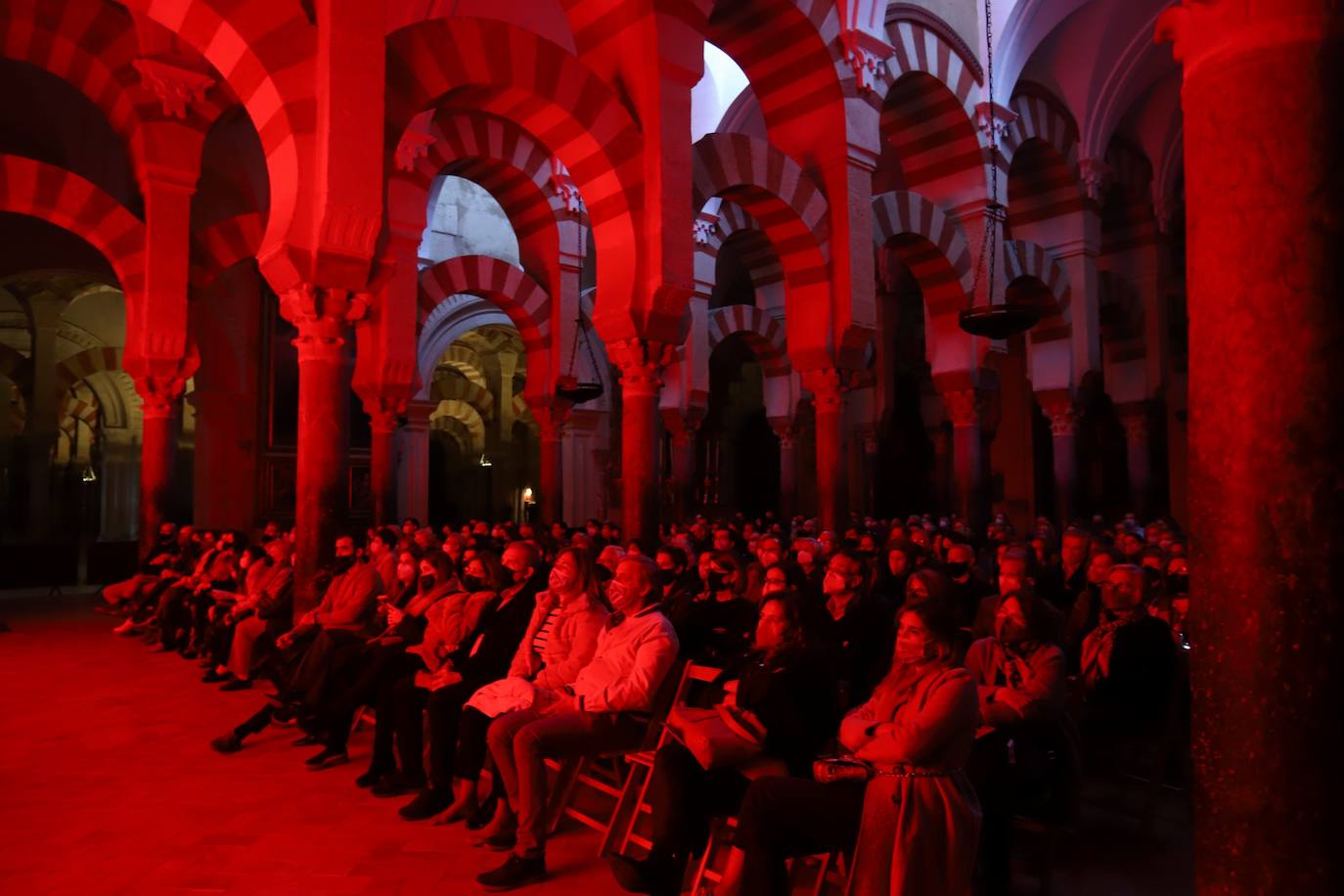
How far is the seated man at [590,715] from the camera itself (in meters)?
3.10

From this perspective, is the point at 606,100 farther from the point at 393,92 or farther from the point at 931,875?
the point at 931,875

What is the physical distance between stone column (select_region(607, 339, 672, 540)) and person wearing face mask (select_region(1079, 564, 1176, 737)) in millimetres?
4624

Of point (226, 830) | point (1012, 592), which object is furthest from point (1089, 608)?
point (226, 830)

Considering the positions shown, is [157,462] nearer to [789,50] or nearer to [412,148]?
[412,148]

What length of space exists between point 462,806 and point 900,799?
6.65ft

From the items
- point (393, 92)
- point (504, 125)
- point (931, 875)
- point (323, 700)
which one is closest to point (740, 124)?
point (504, 125)

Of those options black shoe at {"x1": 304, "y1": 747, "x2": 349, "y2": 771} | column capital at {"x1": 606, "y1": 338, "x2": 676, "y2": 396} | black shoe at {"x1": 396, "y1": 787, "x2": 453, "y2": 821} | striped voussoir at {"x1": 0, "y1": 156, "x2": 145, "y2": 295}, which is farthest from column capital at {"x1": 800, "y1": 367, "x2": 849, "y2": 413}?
striped voussoir at {"x1": 0, "y1": 156, "x2": 145, "y2": 295}

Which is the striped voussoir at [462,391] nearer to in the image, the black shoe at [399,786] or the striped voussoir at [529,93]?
the striped voussoir at [529,93]

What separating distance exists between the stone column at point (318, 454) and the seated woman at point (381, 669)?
66.0 inches

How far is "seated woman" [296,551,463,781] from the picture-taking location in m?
4.27

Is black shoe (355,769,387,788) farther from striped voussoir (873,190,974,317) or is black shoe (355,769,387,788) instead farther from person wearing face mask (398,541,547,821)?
striped voussoir (873,190,974,317)

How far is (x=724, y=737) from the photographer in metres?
2.73

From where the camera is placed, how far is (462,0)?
10.4 meters

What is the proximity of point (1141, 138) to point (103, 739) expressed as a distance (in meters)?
15.5
